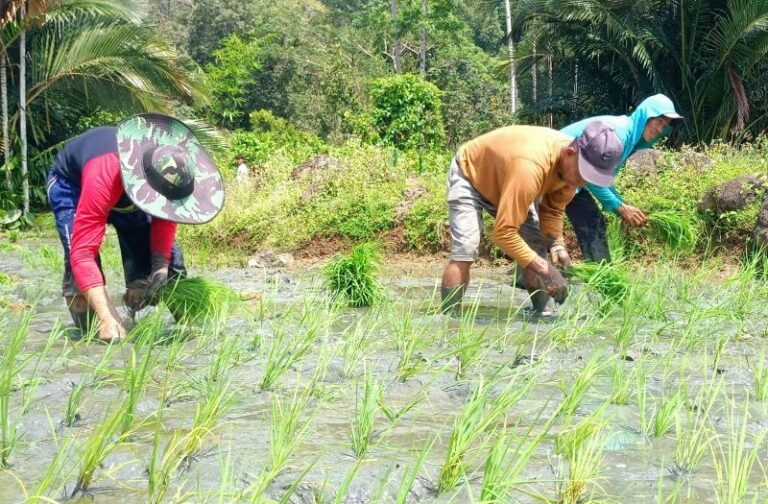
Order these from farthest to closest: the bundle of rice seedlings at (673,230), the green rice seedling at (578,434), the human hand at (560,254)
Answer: the bundle of rice seedlings at (673,230)
the human hand at (560,254)
the green rice seedling at (578,434)

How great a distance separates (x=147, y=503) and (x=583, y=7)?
539 inches

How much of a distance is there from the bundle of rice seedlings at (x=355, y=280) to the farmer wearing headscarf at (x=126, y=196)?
1353mm

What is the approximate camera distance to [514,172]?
13.1ft

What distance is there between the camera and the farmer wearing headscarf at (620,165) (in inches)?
187

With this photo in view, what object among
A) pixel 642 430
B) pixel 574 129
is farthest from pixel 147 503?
pixel 574 129

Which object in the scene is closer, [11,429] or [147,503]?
[147,503]

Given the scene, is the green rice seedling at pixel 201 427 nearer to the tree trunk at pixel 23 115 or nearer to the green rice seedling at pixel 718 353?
the green rice seedling at pixel 718 353

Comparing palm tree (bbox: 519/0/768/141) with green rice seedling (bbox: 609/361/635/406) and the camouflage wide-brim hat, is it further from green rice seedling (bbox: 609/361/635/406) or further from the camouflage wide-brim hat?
green rice seedling (bbox: 609/361/635/406)

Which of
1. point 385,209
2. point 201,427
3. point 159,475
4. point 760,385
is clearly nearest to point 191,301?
point 201,427

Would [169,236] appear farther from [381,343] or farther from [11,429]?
[11,429]

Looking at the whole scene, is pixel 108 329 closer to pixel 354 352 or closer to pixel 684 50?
pixel 354 352

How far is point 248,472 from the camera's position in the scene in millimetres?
2096

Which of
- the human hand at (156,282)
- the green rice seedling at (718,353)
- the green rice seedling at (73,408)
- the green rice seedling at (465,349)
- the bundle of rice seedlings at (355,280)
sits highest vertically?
the green rice seedling at (73,408)

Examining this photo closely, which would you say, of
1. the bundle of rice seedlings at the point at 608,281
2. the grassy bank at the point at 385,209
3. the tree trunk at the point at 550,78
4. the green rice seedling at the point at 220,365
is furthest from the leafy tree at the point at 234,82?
the green rice seedling at the point at 220,365
